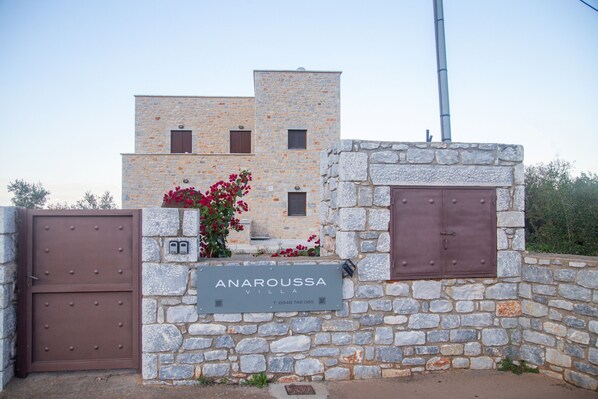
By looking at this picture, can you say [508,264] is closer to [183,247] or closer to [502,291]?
[502,291]

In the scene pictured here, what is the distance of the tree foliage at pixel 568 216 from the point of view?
6.83 m

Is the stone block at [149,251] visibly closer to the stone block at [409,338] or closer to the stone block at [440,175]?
the stone block at [440,175]

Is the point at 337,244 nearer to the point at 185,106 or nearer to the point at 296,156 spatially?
the point at 296,156

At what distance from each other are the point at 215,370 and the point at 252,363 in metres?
0.35

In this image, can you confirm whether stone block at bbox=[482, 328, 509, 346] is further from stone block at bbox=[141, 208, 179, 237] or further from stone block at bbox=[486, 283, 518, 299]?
stone block at bbox=[141, 208, 179, 237]

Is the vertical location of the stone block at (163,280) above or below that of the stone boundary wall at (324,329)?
above

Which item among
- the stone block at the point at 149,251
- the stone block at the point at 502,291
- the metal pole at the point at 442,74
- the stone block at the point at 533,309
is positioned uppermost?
the metal pole at the point at 442,74

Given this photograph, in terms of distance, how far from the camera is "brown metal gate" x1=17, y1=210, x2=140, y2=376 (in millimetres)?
4238

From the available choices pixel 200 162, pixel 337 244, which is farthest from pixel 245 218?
pixel 337 244

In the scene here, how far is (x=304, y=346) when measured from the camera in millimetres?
4359

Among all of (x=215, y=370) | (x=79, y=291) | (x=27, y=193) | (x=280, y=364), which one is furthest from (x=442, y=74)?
(x=27, y=193)

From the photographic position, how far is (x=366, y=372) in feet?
14.6

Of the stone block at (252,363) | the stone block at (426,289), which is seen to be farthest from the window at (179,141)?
the stone block at (426,289)

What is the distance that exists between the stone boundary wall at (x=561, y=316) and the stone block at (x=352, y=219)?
1.87 metres
